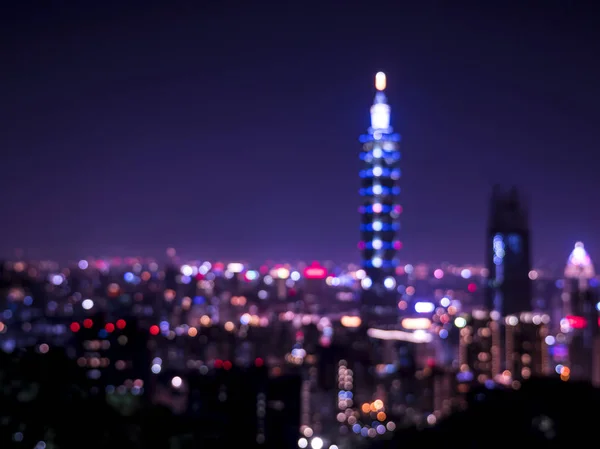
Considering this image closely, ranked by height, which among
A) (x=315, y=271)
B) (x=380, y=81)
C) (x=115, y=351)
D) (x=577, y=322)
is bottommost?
(x=115, y=351)

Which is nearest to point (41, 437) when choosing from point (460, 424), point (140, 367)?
point (460, 424)

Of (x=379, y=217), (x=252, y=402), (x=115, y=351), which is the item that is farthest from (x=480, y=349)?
(x=252, y=402)

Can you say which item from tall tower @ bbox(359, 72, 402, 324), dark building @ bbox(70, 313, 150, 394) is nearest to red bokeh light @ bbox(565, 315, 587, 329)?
tall tower @ bbox(359, 72, 402, 324)

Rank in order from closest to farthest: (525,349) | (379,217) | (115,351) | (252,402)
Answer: (252,402)
(115,351)
(525,349)
(379,217)

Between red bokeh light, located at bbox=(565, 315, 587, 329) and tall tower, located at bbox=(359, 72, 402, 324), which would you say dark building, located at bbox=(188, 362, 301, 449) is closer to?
red bokeh light, located at bbox=(565, 315, 587, 329)

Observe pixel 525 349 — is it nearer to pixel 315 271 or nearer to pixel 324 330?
pixel 324 330

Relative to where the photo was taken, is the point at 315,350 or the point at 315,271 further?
the point at 315,271
